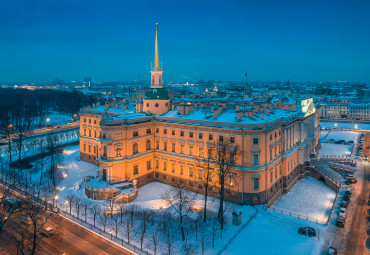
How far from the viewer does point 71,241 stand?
105 feet

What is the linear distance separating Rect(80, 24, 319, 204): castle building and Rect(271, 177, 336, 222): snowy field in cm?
A: 143

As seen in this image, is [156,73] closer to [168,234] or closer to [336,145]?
[168,234]

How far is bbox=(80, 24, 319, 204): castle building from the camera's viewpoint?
134 feet

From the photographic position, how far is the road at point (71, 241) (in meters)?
29.9

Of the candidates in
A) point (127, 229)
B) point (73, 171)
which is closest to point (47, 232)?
point (127, 229)

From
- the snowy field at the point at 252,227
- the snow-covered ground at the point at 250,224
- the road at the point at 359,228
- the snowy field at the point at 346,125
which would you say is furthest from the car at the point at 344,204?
the snowy field at the point at 346,125

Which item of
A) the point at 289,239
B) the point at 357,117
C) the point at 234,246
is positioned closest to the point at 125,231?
the point at 234,246

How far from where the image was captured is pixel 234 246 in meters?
31.2

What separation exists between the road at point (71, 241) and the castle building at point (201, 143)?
1134 centimetres

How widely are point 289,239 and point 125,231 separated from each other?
19076 millimetres

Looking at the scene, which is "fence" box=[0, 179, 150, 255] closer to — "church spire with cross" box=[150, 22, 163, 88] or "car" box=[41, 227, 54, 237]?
"car" box=[41, 227, 54, 237]

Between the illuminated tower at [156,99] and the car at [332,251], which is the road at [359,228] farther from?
the illuminated tower at [156,99]

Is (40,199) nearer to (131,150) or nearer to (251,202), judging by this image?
(131,150)

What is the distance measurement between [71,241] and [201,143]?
22589 millimetres
